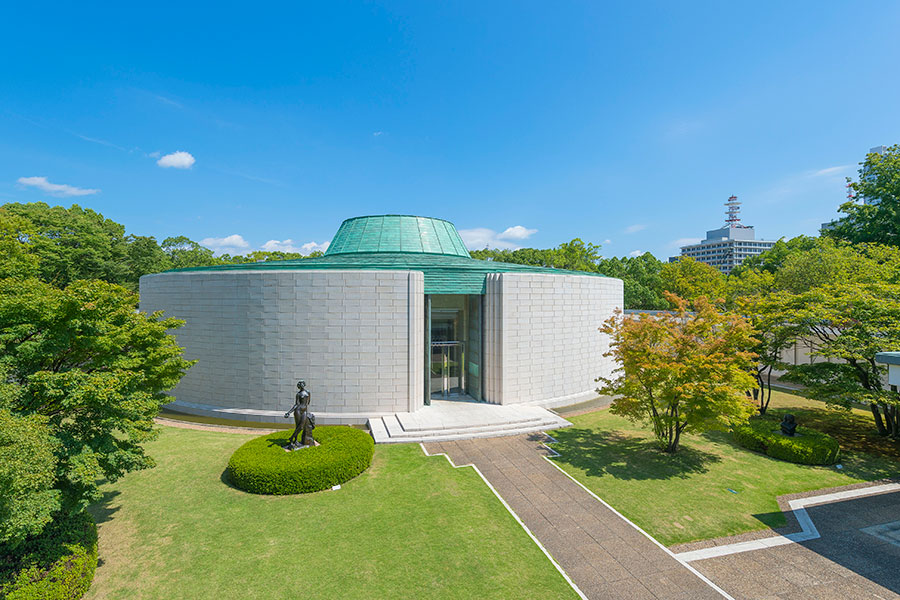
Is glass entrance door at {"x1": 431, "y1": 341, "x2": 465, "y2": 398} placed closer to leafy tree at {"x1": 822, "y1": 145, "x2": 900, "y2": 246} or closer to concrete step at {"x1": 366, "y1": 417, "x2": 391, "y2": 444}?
concrete step at {"x1": 366, "y1": 417, "x2": 391, "y2": 444}

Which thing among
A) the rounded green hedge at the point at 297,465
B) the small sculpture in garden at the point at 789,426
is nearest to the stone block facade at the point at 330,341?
the rounded green hedge at the point at 297,465

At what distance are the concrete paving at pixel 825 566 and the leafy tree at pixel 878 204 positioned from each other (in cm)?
3909

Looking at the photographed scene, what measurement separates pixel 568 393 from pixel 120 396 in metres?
21.4

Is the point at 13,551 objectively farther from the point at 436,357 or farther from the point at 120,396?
the point at 436,357

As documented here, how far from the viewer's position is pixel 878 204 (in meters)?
37.1

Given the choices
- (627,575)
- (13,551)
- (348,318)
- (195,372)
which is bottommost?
(627,575)

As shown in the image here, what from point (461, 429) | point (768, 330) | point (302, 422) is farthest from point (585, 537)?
point (768, 330)

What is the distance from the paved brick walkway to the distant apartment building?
6008 inches

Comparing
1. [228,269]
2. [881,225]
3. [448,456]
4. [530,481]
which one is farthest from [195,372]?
[881,225]

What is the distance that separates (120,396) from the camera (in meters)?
9.30

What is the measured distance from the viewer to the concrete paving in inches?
329

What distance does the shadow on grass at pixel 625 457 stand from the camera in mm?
14180

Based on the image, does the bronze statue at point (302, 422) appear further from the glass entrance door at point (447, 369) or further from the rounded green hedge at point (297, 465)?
the glass entrance door at point (447, 369)

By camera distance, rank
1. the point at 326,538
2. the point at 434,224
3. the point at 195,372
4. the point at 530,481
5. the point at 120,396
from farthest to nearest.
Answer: the point at 434,224 < the point at 195,372 < the point at 530,481 < the point at 326,538 < the point at 120,396
